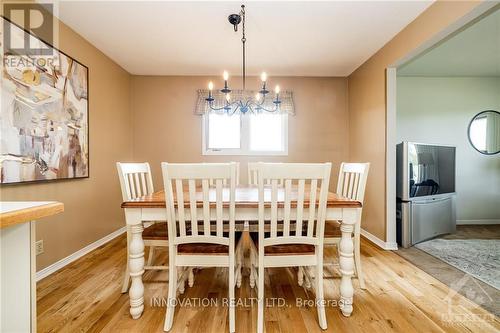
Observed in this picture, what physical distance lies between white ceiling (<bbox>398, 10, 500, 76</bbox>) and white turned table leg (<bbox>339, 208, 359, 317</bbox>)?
215 centimetres

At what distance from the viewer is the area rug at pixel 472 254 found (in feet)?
7.29

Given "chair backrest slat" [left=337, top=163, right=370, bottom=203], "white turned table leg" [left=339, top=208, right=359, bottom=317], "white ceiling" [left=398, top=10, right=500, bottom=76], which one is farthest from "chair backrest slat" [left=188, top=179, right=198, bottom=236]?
"white ceiling" [left=398, top=10, right=500, bottom=76]

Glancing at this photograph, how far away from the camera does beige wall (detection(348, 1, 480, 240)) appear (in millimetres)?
2191

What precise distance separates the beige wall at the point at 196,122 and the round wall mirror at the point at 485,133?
2115 millimetres

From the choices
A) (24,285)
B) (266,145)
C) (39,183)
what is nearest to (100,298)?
(39,183)

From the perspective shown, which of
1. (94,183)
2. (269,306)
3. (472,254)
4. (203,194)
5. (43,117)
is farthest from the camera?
(94,183)

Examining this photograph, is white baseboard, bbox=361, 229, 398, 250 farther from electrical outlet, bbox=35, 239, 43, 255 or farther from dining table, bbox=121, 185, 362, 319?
electrical outlet, bbox=35, 239, 43, 255

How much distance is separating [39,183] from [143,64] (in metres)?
2.15

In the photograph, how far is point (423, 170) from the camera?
120 inches

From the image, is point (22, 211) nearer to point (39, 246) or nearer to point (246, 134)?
point (39, 246)

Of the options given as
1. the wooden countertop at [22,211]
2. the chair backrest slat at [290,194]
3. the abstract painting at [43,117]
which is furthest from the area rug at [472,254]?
the abstract painting at [43,117]

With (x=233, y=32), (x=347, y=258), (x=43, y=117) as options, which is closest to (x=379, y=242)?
(x=347, y=258)

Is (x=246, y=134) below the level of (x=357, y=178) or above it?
above

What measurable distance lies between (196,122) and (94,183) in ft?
5.59
